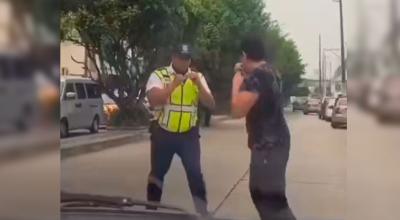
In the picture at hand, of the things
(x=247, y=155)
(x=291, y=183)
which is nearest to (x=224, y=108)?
(x=247, y=155)

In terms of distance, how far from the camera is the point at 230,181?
9.04 feet

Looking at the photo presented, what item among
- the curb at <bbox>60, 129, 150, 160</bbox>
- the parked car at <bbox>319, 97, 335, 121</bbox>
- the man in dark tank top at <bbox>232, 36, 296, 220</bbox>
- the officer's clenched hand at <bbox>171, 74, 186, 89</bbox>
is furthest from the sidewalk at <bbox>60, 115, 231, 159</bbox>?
the parked car at <bbox>319, 97, 335, 121</bbox>

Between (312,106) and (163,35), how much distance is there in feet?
2.19

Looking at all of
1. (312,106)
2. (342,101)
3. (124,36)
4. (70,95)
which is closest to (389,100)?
(342,101)

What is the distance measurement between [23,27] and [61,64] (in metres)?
0.22

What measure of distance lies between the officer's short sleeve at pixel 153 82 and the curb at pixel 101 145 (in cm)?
18

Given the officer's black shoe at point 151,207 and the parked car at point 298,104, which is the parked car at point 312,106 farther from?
the officer's black shoe at point 151,207

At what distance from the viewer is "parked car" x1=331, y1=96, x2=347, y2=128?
2541 mm

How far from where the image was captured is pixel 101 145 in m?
2.97

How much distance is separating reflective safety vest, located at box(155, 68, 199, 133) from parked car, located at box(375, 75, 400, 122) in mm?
766

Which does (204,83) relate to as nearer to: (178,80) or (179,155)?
(178,80)

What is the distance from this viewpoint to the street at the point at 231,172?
104 inches

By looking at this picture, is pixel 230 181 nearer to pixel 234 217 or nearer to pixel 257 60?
pixel 234 217

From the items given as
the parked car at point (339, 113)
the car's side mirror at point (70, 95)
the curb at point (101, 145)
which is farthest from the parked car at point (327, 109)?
the car's side mirror at point (70, 95)
